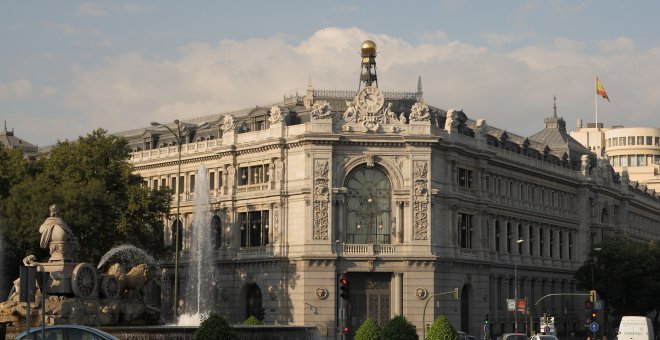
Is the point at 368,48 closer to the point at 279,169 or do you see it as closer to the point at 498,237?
the point at 279,169

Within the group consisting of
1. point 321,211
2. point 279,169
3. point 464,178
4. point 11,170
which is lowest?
point 321,211

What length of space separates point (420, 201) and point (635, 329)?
60.3ft

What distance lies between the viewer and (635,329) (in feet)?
249

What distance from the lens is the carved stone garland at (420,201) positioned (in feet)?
285

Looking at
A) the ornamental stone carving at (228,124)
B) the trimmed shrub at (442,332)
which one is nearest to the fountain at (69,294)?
the trimmed shrub at (442,332)

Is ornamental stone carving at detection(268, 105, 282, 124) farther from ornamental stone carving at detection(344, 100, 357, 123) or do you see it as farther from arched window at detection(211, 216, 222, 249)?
arched window at detection(211, 216, 222, 249)

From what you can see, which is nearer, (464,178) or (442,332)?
(442,332)

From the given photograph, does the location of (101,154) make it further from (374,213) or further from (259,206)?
(374,213)

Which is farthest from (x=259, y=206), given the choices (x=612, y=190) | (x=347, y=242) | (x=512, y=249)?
(x=612, y=190)

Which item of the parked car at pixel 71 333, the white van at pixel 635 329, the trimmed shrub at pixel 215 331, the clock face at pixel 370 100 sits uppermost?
the clock face at pixel 370 100

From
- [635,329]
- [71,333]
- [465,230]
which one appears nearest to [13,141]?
[465,230]

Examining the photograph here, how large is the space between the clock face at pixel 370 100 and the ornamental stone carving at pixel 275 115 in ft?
19.8

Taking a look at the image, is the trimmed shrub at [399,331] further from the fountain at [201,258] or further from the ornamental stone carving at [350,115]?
the fountain at [201,258]

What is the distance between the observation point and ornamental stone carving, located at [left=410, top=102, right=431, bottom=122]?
3460 inches
